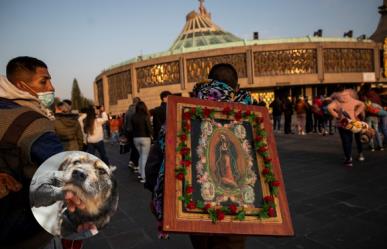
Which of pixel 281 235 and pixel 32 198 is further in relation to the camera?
pixel 281 235

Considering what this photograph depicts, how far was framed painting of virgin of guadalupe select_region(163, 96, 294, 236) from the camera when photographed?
5.58 feet

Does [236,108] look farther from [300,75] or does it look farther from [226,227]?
→ [300,75]

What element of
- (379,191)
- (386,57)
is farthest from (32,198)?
(386,57)

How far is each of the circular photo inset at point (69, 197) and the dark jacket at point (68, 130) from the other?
3.70m

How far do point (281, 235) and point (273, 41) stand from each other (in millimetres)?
40511

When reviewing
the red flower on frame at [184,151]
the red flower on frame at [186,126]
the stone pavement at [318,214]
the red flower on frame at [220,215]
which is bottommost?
the stone pavement at [318,214]

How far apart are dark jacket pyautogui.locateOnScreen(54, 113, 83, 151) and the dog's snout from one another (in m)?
3.73

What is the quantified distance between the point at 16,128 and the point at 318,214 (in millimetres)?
3964

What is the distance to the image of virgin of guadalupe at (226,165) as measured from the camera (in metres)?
1.85

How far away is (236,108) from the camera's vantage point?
2.05 meters

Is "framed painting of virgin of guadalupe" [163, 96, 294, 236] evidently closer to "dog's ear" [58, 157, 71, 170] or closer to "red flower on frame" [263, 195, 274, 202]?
"red flower on frame" [263, 195, 274, 202]

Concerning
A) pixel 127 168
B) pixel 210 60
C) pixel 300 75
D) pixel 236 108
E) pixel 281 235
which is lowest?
pixel 127 168

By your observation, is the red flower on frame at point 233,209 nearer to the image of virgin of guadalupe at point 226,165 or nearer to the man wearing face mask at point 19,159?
the image of virgin of guadalupe at point 226,165

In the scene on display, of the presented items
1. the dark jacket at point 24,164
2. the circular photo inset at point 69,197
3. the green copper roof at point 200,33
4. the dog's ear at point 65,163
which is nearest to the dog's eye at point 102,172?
the circular photo inset at point 69,197
